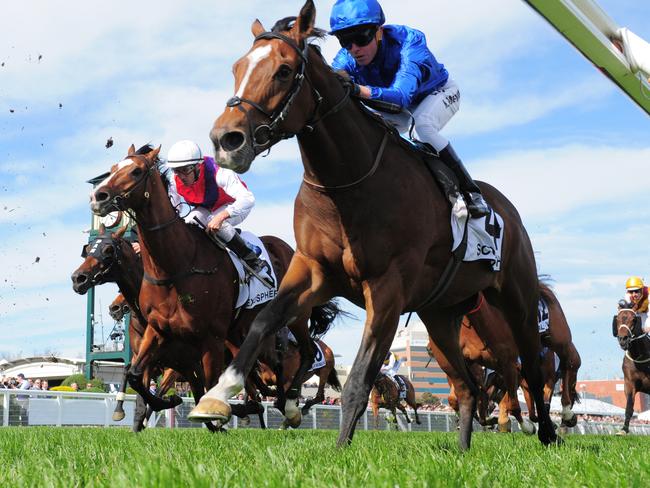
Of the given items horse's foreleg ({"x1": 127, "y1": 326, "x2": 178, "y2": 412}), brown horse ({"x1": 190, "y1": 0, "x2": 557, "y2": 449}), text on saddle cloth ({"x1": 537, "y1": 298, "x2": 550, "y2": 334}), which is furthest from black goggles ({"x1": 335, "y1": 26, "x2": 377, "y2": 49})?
→ text on saddle cloth ({"x1": 537, "y1": 298, "x2": 550, "y2": 334})

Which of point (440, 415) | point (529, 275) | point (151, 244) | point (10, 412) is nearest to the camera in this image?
point (529, 275)

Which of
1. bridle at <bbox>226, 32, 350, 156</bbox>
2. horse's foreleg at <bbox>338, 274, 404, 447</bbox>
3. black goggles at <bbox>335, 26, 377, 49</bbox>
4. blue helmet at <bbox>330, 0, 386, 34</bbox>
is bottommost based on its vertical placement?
horse's foreleg at <bbox>338, 274, 404, 447</bbox>

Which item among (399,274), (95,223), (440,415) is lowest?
(440,415)

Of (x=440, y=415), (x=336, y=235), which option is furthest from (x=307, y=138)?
(x=440, y=415)

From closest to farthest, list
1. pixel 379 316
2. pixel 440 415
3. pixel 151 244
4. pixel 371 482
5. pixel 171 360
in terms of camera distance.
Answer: pixel 371 482 < pixel 379 316 < pixel 151 244 < pixel 171 360 < pixel 440 415

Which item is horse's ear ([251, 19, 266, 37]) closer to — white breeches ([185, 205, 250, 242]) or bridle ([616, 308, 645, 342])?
white breeches ([185, 205, 250, 242])

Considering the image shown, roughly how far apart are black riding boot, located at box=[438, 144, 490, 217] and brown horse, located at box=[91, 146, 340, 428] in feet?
11.2

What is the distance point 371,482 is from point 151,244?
5905mm

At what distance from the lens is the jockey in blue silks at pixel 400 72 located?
4.93 metres

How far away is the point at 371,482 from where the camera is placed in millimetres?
2496

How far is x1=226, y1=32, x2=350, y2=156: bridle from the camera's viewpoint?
3.95 metres

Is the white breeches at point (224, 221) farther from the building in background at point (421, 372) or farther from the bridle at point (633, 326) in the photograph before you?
the building in background at point (421, 372)

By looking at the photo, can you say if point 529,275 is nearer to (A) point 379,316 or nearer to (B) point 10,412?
(A) point 379,316

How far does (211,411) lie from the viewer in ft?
12.3
